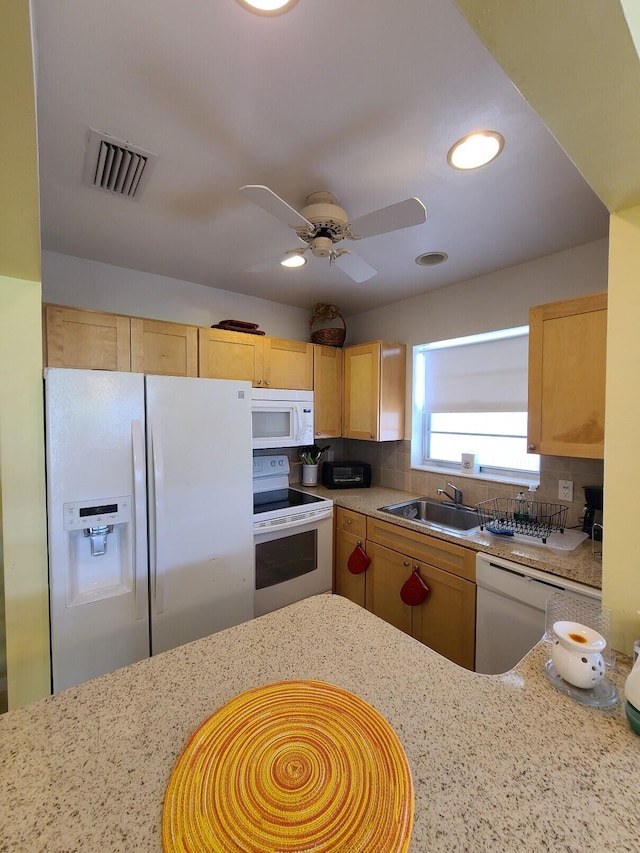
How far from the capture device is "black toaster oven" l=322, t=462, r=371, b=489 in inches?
119

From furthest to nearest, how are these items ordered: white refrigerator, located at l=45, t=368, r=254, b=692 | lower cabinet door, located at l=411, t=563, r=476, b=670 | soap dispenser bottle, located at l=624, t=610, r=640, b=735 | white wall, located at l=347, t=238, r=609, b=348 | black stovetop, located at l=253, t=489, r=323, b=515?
black stovetop, located at l=253, t=489, r=323, b=515, white wall, located at l=347, t=238, r=609, b=348, lower cabinet door, located at l=411, t=563, r=476, b=670, white refrigerator, located at l=45, t=368, r=254, b=692, soap dispenser bottle, located at l=624, t=610, r=640, b=735

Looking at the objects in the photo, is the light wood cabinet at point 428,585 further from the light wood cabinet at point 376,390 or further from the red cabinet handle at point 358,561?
the light wood cabinet at point 376,390

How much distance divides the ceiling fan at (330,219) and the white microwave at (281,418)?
1.04m

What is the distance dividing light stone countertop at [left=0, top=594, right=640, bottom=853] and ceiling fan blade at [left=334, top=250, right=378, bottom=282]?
150cm

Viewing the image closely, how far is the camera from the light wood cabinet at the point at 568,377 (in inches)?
62.8

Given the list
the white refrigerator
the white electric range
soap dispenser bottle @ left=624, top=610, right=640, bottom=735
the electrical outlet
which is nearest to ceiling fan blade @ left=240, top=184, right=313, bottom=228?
the white refrigerator

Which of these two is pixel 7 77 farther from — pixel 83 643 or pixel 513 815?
pixel 83 643

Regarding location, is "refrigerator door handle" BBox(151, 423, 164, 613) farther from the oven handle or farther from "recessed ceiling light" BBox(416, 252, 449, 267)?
"recessed ceiling light" BBox(416, 252, 449, 267)

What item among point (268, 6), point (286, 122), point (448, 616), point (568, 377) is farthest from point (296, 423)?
point (268, 6)

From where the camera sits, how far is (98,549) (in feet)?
5.13

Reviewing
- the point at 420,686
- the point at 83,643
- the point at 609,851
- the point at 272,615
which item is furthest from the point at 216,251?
the point at 609,851

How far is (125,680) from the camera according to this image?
806 mm

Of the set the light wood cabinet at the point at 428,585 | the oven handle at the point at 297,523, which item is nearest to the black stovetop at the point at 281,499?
the oven handle at the point at 297,523

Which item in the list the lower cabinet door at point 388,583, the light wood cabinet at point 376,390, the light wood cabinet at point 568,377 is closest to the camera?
the light wood cabinet at point 568,377
